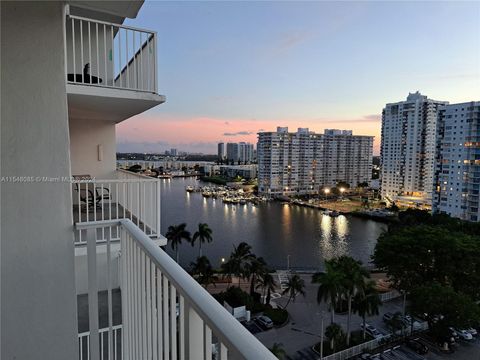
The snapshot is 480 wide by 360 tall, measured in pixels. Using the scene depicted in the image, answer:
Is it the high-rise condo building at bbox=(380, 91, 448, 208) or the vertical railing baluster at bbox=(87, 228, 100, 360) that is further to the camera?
the high-rise condo building at bbox=(380, 91, 448, 208)

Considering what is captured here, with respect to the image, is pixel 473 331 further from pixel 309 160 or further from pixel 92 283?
pixel 309 160

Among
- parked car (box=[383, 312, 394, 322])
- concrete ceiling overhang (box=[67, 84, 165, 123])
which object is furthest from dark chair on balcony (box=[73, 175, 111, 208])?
parked car (box=[383, 312, 394, 322])

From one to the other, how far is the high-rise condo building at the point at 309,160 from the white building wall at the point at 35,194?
165ft

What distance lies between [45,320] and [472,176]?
36.9 metres

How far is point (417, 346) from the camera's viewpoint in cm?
1270

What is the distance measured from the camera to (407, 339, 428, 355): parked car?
40.7 feet

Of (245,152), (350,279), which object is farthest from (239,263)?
(245,152)

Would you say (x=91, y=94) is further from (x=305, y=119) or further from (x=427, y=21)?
(x=305, y=119)

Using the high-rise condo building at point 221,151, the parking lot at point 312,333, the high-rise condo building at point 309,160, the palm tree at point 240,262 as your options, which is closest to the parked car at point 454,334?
the parking lot at point 312,333

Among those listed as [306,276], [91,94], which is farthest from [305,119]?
[91,94]

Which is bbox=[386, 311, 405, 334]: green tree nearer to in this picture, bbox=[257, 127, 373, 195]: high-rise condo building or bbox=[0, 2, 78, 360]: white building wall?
bbox=[0, 2, 78, 360]: white building wall

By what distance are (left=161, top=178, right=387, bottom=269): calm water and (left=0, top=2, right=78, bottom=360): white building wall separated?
2100cm

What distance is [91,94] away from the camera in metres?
3.63
